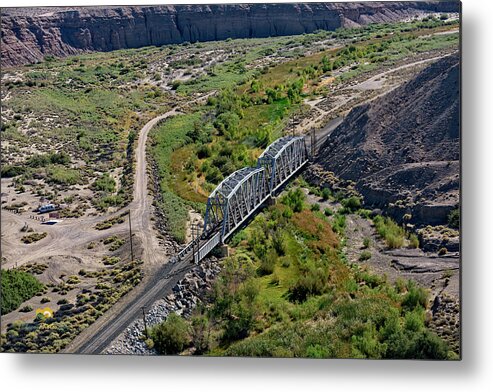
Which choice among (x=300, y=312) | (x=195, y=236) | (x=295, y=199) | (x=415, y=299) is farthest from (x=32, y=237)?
(x=415, y=299)

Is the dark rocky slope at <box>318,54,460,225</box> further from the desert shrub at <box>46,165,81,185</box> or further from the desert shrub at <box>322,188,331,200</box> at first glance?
the desert shrub at <box>46,165,81,185</box>

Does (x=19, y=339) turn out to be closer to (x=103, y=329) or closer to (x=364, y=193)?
(x=103, y=329)

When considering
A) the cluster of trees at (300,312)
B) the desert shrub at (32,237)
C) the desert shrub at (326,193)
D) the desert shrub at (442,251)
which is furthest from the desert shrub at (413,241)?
the desert shrub at (32,237)

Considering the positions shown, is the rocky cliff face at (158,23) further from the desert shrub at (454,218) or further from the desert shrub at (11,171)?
the desert shrub at (454,218)

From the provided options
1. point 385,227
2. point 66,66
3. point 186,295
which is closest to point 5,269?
point 186,295

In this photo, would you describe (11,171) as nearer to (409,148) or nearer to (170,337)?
(170,337)

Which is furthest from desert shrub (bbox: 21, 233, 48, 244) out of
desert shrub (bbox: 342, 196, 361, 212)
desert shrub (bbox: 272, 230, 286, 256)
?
desert shrub (bbox: 342, 196, 361, 212)
